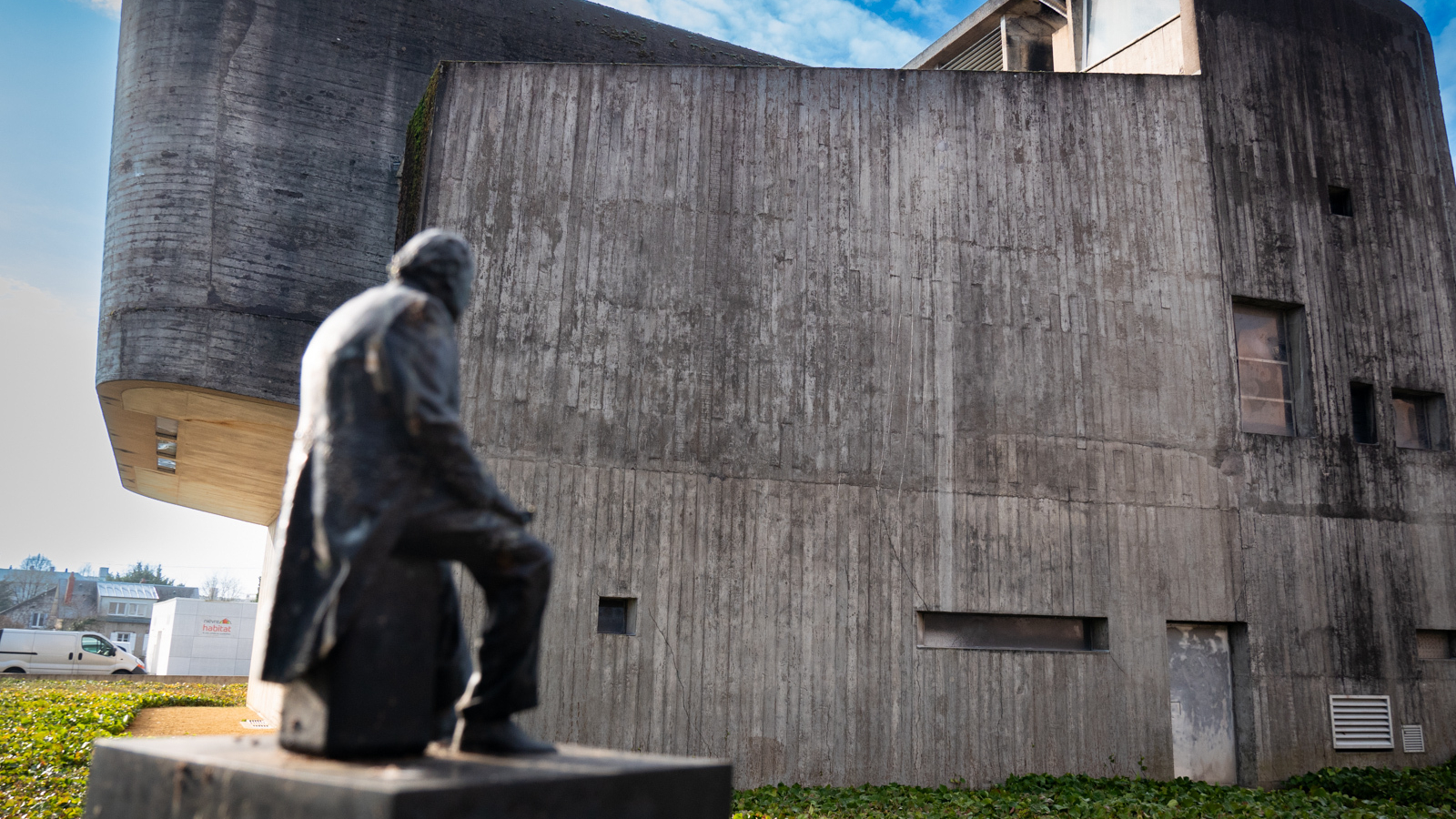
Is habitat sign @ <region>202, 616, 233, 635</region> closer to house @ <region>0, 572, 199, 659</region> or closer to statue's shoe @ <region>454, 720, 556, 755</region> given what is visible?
house @ <region>0, 572, 199, 659</region>

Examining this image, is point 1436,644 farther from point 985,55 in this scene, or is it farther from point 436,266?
point 436,266

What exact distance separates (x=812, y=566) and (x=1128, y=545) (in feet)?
11.9

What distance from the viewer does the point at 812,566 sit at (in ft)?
Answer: 33.2

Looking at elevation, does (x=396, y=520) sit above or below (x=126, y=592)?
above

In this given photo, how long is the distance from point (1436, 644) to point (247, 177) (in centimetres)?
1584

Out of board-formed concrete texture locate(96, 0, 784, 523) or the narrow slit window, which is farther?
board-formed concrete texture locate(96, 0, 784, 523)

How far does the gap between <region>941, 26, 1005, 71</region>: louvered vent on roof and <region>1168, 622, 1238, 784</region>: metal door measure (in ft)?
34.7

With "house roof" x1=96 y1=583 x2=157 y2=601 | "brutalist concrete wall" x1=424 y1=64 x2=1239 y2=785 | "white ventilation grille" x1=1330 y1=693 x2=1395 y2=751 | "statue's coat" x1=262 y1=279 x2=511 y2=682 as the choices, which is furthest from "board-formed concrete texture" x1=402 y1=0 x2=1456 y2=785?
"house roof" x1=96 y1=583 x2=157 y2=601

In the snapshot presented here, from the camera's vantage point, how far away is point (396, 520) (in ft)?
10.0

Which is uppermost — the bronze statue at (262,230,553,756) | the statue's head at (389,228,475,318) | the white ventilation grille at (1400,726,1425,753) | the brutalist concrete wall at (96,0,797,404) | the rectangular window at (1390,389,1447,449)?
the brutalist concrete wall at (96,0,797,404)

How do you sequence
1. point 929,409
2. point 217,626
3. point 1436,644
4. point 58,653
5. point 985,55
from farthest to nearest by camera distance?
point 217,626 → point 58,653 → point 985,55 → point 1436,644 → point 929,409

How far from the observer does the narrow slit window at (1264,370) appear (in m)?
12.0

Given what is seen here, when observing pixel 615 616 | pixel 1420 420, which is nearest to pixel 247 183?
pixel 615 616

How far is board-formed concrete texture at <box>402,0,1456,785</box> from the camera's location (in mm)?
9820
